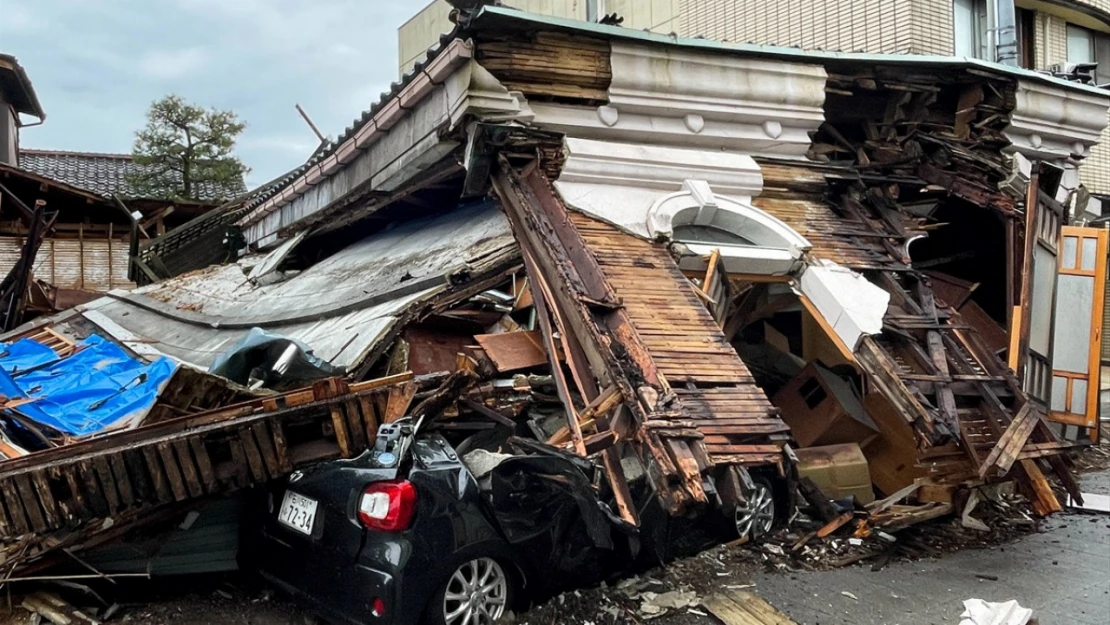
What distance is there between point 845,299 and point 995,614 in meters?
2.69

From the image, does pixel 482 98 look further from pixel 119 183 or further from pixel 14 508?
pixel 119 183

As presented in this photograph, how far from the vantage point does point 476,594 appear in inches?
164

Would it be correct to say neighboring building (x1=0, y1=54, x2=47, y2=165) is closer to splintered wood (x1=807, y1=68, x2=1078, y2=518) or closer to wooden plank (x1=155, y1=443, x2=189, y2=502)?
wooden plank (x1=155, y1=443, x2=189, y2=502)

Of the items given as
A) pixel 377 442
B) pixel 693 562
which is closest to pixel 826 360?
pixel 693 562

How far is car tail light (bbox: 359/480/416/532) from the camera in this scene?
12.8 feet

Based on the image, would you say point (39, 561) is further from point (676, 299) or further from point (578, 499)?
point (676, 299)

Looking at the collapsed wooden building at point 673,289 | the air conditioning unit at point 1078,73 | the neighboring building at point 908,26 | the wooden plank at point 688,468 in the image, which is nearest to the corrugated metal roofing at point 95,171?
the neighboring building at point 908,26

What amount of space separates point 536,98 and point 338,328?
8.00 feet

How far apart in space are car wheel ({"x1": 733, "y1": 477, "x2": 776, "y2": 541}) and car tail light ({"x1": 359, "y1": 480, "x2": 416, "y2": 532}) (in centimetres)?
267

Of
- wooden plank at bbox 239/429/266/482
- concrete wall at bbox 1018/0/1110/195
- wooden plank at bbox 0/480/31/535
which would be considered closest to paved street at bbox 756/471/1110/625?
wooden plank at bbox 239/429/266/482

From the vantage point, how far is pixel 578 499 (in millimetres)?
4102

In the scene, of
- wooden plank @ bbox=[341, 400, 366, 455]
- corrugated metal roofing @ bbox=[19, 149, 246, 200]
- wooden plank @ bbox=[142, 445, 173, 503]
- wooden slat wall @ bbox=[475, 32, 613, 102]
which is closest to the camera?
wooden plank @ bbox=[142, 445, 173, 503]

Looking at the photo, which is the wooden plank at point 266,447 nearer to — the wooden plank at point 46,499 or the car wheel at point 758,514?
the wooden plank at point 46,499

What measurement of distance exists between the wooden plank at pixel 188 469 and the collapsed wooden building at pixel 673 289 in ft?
0.04
